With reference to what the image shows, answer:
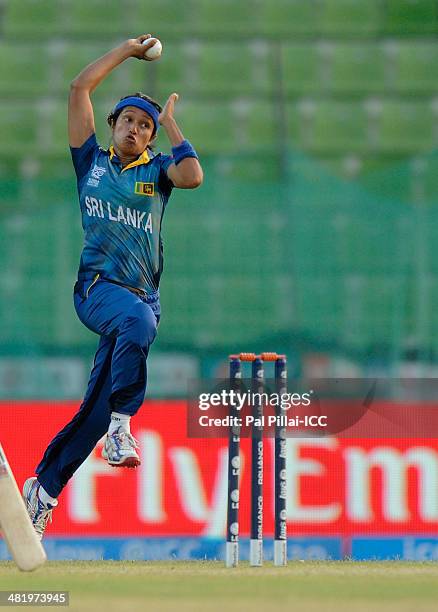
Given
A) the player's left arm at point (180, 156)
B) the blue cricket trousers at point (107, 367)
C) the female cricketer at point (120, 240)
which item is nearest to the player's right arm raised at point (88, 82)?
the female cricketer at point (120, 240)

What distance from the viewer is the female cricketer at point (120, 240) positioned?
13.5ft

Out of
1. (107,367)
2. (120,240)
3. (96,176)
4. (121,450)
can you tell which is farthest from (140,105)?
(121,450)

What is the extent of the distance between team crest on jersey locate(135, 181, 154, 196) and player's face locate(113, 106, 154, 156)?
12cm

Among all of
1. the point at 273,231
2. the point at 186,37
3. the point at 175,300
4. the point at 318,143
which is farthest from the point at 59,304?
the point at 186,37

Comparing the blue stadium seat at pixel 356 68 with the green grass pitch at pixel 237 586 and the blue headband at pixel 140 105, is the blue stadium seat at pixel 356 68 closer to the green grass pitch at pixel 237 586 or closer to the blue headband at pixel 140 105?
the green grass pitch at pixel 237 586

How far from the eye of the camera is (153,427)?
20.2 feet

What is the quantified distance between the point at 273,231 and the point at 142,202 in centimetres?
304

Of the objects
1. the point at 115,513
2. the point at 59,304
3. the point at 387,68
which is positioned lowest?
the point at 115,513

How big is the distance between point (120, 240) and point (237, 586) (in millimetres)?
1181

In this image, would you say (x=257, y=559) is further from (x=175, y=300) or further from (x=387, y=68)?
(x=387, y=68)

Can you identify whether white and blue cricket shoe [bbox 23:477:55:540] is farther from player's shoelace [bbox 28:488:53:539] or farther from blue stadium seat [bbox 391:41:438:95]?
blue stadium seat [bbox 391:41:438:95]

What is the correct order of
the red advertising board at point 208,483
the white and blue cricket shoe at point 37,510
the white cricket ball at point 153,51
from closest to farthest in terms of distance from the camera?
the white cricket ball at point 153,51 → the white and blue cricket shoe at point 37,510 → the red advertising board at point 208,483

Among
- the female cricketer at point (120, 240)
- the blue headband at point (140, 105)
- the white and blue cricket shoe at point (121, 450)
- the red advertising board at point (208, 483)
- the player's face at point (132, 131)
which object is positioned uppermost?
the blue headband at point (140, 105)

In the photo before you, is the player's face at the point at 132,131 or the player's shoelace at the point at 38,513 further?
the player's shoelace at the point at 38,513
